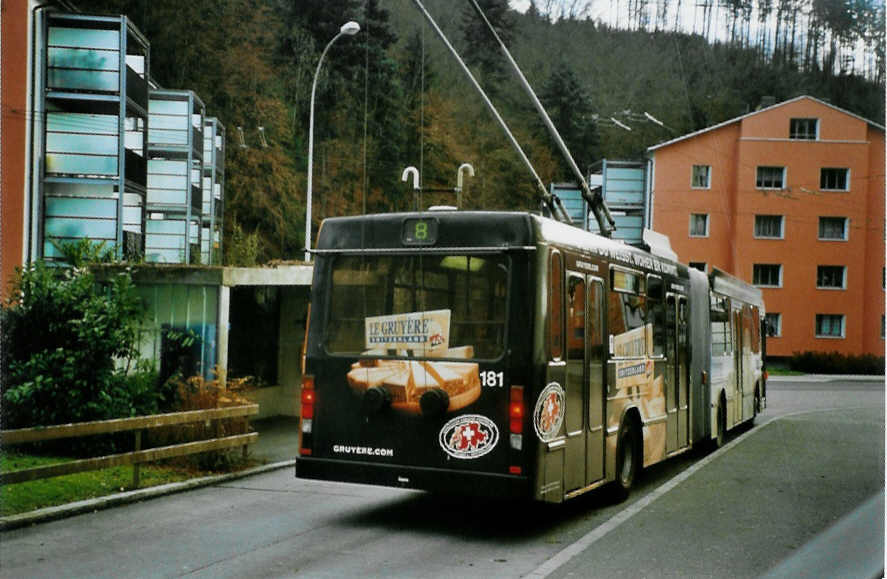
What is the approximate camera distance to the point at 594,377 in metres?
8.54

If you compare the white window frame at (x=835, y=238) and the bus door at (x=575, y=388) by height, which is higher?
the white window frame at (x=835, y=238)

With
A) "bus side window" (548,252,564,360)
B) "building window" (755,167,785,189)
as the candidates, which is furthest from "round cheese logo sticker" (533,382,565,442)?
"building window" (755,167,785,189)

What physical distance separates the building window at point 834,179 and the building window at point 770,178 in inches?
16.6

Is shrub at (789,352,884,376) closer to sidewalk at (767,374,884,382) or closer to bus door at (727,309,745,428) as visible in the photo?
sidewalk at (767,374,884,382)

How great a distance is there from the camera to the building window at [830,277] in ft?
24.6

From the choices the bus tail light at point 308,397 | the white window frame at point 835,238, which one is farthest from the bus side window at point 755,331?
the bus tail light at point 308,397

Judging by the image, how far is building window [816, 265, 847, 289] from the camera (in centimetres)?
750

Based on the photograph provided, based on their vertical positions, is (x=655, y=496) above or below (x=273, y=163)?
below

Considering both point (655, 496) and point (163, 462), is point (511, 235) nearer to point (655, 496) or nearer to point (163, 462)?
point (655, 496)

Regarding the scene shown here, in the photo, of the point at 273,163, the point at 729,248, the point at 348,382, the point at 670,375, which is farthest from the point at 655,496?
the point at 273,163

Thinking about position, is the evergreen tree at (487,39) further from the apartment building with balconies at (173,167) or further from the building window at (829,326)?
the building window at (829,326)

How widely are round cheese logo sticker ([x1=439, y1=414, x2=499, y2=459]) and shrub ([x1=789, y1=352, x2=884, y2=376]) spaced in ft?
9.47

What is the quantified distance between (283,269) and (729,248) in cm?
600

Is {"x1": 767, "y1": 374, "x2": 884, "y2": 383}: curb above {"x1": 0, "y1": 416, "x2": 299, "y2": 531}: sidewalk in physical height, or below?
above
